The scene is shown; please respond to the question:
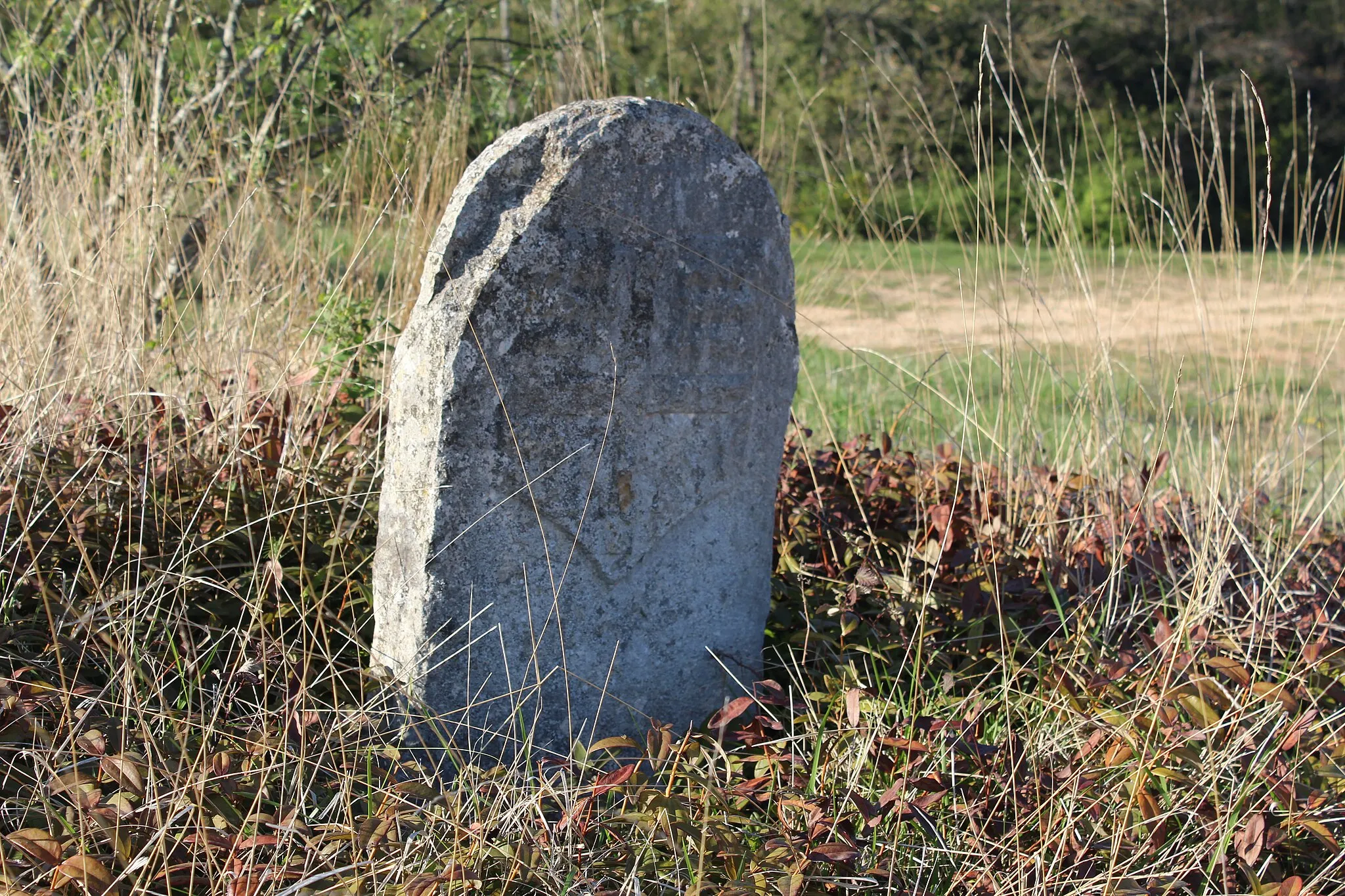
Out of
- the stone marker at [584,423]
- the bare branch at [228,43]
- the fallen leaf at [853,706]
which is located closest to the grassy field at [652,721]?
the fallen leaf at [853,706]

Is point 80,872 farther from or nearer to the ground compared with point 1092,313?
nearer to the ground

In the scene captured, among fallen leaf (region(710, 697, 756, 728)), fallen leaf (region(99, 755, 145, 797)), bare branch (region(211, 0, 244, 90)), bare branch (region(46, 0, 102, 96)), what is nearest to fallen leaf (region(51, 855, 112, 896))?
fallen leaf (region(99, 755, 145, 797))

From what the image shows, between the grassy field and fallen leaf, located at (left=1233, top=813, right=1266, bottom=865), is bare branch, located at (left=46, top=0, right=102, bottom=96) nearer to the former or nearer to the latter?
the grassy field

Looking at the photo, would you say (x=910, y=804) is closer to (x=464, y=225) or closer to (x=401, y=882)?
(x=401, y=882)

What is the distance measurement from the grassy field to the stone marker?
13 centimetres

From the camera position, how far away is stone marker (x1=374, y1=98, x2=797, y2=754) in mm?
1737

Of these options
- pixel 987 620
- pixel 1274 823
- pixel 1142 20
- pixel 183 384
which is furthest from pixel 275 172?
pixel 1142 20

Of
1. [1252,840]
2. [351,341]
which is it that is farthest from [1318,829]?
[351,341]

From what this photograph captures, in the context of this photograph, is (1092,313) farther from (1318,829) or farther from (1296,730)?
(1318,829)

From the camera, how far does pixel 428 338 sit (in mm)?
1731

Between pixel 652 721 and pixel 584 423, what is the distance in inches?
19.2

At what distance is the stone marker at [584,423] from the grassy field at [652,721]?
0.43 ft

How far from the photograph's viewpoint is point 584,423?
1.84 meters

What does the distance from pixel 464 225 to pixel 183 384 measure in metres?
1.19
